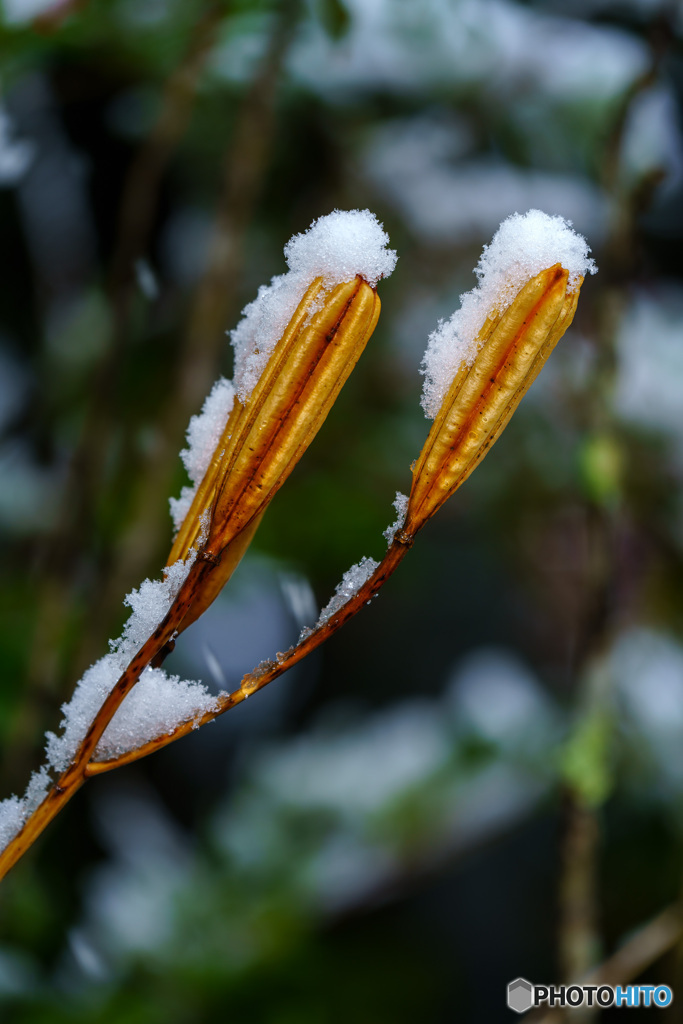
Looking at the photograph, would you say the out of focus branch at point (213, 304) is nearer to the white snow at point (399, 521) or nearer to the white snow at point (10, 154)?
the white snow at point (10, 154)

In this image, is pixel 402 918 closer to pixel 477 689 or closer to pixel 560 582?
pixel 477 689

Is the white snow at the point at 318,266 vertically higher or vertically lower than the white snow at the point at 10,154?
lower

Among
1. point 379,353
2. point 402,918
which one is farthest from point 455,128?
point 402,918

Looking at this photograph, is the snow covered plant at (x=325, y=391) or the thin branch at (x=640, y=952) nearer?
the snow covered plant at (x=325, y=391)

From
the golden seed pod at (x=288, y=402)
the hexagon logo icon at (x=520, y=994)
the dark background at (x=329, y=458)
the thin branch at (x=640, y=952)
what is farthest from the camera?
the dark background at (x=329, y=458)

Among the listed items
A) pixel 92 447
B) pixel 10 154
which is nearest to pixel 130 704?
pixel 92 447

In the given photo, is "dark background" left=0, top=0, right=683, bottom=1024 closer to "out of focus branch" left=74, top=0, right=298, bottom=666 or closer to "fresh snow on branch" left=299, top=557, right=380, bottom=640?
"out of focus branch" left=74, top=0, right=298, bottom=666

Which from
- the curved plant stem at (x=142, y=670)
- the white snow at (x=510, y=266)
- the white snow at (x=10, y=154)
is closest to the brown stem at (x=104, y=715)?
the curved plant stem at (x=142, y=670)
